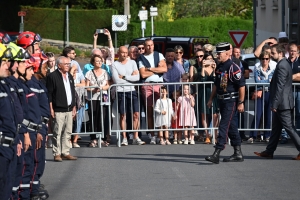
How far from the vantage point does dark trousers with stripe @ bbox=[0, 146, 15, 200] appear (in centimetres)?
791

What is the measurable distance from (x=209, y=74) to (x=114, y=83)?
1871 mm

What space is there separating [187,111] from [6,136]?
871 centimetres

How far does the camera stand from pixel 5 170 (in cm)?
793

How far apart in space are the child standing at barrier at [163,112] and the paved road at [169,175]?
72 centimetres

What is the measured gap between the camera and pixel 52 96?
14.0 m

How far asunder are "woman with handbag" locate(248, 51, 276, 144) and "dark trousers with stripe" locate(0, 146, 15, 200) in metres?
9.09

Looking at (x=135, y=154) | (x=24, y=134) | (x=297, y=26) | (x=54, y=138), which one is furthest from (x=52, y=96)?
(x=297, y=26)

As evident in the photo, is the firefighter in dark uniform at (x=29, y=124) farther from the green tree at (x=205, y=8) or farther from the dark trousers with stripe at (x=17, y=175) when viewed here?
the green tree at (x=205, y=8)

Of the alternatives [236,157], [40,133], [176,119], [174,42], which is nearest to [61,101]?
[236,157]

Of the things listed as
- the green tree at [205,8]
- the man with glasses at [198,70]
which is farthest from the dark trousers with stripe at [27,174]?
the green tree at [205,8]

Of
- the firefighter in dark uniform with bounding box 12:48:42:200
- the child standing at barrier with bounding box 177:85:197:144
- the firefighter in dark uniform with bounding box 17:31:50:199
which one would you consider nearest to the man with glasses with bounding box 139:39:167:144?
the child standing at barrier with bounding box 177:85:197:144

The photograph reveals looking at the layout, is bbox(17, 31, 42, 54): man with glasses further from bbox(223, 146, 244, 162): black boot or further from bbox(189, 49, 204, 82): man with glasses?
bbox(189, 49, 204, 82): man with glasses

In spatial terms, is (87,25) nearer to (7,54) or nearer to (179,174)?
(179,174)

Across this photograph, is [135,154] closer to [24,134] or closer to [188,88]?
[188,88]
